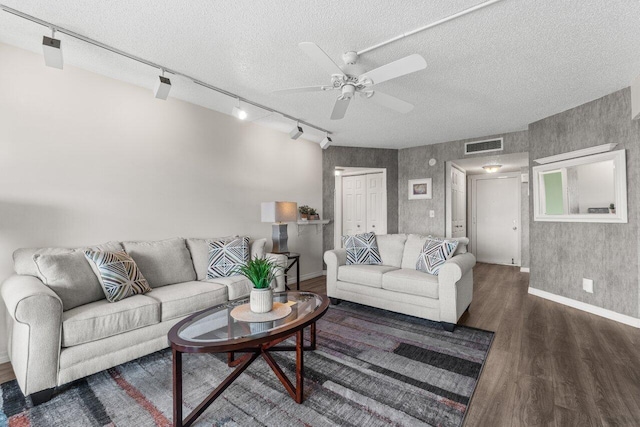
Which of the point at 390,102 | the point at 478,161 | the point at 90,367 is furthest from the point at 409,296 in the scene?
the point at 478,161

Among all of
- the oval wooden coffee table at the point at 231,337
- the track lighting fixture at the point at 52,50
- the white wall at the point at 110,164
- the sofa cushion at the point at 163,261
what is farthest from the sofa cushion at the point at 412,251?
the track lighting fixture at the point at 52,50

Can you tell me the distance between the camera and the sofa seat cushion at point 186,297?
2.38 metres

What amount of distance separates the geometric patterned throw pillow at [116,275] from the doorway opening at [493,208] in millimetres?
5167

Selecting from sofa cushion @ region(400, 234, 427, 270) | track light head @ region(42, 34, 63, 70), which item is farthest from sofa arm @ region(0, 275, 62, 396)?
sofa cushion @ region(400, 234, 427, 270)

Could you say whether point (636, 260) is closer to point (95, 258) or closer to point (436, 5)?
point (436, 5)

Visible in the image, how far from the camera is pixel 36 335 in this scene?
1.76 meters

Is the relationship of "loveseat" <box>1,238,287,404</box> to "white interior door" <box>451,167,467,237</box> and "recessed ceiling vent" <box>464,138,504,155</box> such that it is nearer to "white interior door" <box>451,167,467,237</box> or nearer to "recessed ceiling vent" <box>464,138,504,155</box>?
"recessed ceiling vent" <box>464,138,504,155</box>

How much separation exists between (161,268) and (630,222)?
4.83 meters

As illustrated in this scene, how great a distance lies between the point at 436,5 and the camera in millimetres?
1858

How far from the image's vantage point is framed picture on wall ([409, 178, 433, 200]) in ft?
18.4

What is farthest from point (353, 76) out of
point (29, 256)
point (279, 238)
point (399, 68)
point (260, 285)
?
point (29, 256)

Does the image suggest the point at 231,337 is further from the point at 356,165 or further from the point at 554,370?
the point at 356,165

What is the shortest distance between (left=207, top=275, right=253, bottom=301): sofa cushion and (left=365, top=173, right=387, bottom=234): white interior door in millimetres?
3408

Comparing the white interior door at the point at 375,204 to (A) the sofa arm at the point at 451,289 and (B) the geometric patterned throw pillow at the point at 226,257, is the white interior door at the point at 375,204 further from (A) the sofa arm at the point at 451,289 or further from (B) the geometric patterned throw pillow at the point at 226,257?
Result: (B) the geometric patterned throw pillow at the point at 226,257
